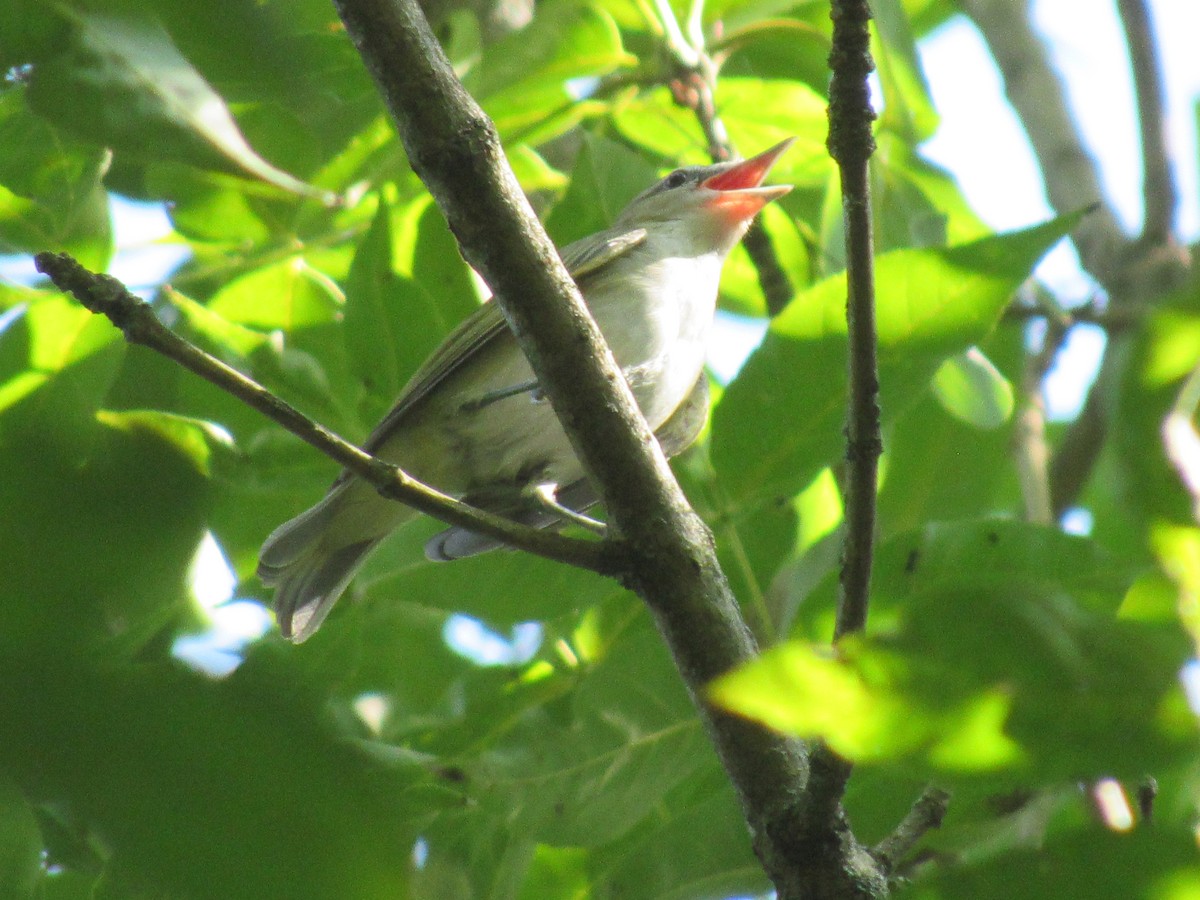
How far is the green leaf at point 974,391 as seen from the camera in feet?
10.4

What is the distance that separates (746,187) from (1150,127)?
1681 millimetres

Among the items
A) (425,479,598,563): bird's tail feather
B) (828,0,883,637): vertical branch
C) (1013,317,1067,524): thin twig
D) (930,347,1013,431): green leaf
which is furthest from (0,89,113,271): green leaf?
(1013,317,1067,524): thin twig

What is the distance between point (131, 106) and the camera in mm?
2309

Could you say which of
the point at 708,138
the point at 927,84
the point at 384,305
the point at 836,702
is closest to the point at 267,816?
the point at 836,702

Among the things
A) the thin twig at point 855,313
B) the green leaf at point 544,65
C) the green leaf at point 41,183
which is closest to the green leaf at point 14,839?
the thin twig at point 855,313

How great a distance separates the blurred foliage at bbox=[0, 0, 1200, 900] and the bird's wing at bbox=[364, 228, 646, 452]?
0.17 meters

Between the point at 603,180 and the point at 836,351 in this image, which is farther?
the point at 603,180

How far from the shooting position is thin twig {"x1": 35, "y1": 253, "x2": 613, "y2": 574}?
1889mm

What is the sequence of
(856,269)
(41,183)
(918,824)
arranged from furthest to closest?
(41,183)
(918,824)
(856,269)

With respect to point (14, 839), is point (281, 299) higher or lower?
lower

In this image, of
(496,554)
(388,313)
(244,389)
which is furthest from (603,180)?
(244,389)

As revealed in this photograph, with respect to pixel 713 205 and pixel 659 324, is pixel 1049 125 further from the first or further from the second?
pixel 659 324

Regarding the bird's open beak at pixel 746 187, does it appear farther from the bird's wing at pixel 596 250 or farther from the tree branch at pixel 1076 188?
the tree branch at pixel 1076 188

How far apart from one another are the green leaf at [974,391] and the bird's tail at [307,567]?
1.66 m
